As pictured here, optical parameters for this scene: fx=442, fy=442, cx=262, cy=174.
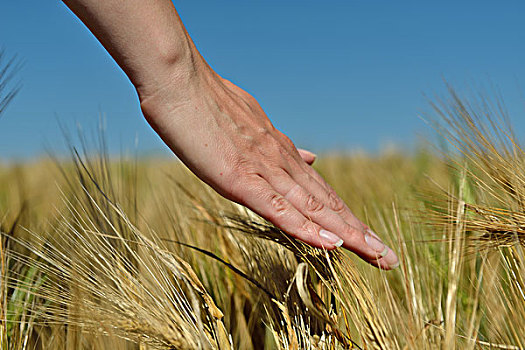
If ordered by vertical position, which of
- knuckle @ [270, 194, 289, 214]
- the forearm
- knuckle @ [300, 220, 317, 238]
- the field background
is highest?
the forearm

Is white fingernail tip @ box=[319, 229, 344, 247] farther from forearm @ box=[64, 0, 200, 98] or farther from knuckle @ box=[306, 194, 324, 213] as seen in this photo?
forearm @ box=[64, 0, 200, 98]

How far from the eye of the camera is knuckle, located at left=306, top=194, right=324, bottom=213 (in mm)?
650

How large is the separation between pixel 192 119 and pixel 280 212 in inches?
7.1

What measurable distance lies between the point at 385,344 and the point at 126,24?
530mm

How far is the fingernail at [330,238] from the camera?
1.94 ft

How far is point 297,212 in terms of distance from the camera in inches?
24.5

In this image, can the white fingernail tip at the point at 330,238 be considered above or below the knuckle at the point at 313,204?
below

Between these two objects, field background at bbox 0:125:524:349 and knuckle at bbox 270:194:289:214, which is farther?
knuckle at bbox 270:194:289:214

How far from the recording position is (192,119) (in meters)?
0.62

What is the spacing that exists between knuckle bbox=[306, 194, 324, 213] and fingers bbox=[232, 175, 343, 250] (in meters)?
0.02

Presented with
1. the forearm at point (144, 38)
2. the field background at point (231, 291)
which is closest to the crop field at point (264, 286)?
the field background at point (231, 291)

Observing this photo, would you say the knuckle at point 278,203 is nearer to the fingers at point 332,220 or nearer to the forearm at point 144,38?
the fingers at point 332,220

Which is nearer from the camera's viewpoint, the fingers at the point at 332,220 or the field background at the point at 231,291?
the field background at the point at 231,291

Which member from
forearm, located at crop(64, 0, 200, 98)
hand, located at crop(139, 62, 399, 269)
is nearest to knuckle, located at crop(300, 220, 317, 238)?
hand, located at crop(139, 62, 399, 269)
